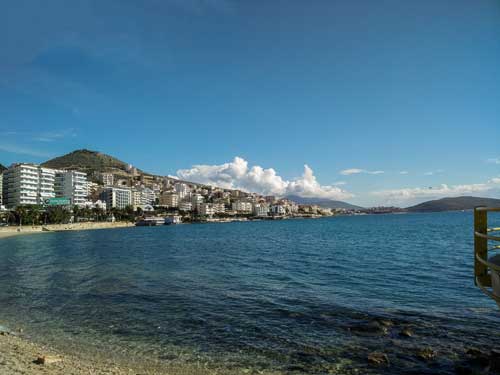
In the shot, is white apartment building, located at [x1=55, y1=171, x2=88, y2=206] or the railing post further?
white apartment building, located at [x1=55, y1=171, x2=88, y2=206]

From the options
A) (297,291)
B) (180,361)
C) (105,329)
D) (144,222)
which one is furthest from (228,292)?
(144,222)

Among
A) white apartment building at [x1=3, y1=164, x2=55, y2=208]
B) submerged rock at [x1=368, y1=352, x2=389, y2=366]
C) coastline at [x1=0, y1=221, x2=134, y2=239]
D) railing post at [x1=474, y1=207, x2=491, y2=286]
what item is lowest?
coastline at [x1=0, y1=221, x2=134, y2=239]

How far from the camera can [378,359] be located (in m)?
11.1

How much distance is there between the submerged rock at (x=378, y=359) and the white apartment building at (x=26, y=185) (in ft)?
553

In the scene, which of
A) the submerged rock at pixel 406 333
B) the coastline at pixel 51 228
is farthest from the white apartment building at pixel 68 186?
the submerged rock at pixel 406 333

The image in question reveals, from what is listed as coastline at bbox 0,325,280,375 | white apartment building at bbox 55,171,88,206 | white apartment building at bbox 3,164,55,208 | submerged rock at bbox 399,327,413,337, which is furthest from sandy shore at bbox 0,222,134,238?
submerged rock at bbox 399,327,413,337

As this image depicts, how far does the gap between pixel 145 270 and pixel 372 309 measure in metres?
20.3

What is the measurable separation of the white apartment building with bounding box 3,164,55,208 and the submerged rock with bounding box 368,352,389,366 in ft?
553

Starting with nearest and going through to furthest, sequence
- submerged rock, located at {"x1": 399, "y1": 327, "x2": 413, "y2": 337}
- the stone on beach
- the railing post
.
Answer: the railing post
the stone on beach
submerged rock, located at {"x1": 399, "y1": 327, "x2": 413, "y2": 337}

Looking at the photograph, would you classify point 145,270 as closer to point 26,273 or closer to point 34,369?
point 26,273

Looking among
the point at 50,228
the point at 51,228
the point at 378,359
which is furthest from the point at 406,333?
the point at 51,228

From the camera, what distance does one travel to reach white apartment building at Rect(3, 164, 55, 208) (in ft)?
503

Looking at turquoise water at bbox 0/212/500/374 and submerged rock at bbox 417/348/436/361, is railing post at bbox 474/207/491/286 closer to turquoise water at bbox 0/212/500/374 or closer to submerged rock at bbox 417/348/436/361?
turquoise water at bbox 0/212/500/374

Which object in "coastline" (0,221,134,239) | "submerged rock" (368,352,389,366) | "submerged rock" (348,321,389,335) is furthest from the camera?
"coastline" (0,221,134,239)
